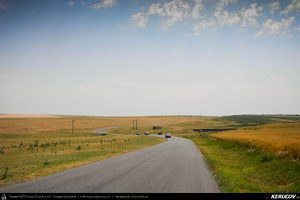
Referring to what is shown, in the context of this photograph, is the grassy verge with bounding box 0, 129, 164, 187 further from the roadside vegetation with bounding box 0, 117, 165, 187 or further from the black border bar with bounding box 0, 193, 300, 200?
the black border bar with bounding box 0, 193, 300, 200

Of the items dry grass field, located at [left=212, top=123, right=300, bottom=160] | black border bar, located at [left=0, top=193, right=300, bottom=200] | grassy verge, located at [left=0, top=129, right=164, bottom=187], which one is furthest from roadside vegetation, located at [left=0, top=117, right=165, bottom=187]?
dry grass field, located at [left=212, top=123, right=300, bottom=160]

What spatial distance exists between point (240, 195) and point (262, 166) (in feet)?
27.8

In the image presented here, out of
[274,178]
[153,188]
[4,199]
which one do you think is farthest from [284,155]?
[4,199]

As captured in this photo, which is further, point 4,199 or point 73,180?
point 73,180

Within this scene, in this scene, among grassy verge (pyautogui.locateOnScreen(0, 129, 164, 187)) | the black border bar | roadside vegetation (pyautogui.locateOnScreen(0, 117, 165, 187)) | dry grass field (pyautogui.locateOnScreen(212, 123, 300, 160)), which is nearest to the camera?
the black border bar

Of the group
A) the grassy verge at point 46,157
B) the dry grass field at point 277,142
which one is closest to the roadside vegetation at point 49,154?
the grassy verge at point 46,157

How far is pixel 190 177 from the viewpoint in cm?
1248

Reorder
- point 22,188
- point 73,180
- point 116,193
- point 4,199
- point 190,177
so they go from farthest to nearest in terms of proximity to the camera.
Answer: point 190,177 → point 73,180 → point 22,188 → point 116,193 → point 4,199

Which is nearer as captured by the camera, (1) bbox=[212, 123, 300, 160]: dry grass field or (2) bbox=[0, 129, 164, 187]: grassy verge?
(2) bbox=[0, 129, 164, 187]: grassy verge

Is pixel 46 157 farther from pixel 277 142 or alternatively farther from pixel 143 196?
pixel 277 142

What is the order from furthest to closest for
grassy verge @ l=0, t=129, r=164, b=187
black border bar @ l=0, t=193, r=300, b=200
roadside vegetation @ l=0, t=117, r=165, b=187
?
roadside vegetation @ l=0, t=117, r=165, b=187 < grassy verge @ l=0, t=129, r=164, b=187 < black border bar @ l=0, t=193, r=300, b=200

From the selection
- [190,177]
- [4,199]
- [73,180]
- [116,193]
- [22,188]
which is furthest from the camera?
[190,177]

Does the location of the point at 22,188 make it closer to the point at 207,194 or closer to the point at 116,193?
the point at 116,193

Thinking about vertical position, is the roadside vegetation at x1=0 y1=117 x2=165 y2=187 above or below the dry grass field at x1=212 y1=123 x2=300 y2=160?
below
